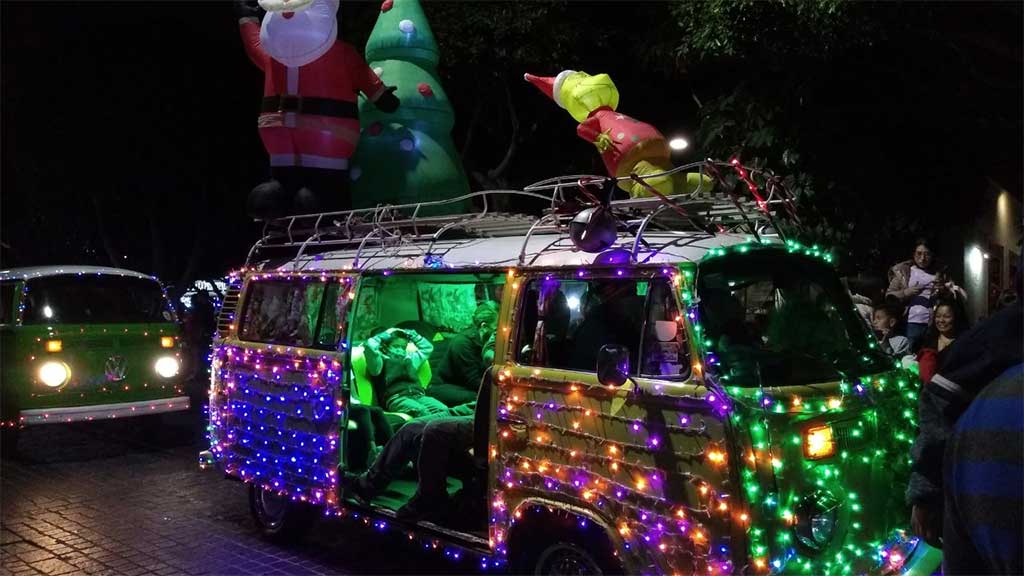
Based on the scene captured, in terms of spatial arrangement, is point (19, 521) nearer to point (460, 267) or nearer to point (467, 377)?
point (467, 377)

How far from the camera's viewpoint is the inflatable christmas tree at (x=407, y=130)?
8.14 metres

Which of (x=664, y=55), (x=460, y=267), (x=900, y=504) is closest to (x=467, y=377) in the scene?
(x=460, y=267)

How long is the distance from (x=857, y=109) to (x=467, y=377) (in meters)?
6.72

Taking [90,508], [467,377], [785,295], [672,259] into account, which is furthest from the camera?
[90,508]

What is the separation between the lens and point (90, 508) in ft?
25.3

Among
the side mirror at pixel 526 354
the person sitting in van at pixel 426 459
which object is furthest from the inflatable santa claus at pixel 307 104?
the side mirror at pixel 526 354

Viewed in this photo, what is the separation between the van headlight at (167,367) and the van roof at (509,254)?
460 cm

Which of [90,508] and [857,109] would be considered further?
[857,109]

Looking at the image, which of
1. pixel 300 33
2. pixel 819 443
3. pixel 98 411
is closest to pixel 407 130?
pixel 300 33

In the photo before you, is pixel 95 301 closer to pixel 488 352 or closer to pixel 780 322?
pixel 488 352

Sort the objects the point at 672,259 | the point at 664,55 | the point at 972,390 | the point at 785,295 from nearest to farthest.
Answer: the point at 972,390
the point at 672,259
the point at 785,295
the point at 664,55

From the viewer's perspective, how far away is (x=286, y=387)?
6156 millimetres

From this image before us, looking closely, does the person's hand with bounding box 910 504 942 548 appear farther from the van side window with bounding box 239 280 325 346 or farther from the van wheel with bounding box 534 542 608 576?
the van side window with bounding box 239 280 325 346

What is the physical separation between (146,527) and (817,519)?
562 centimetres
